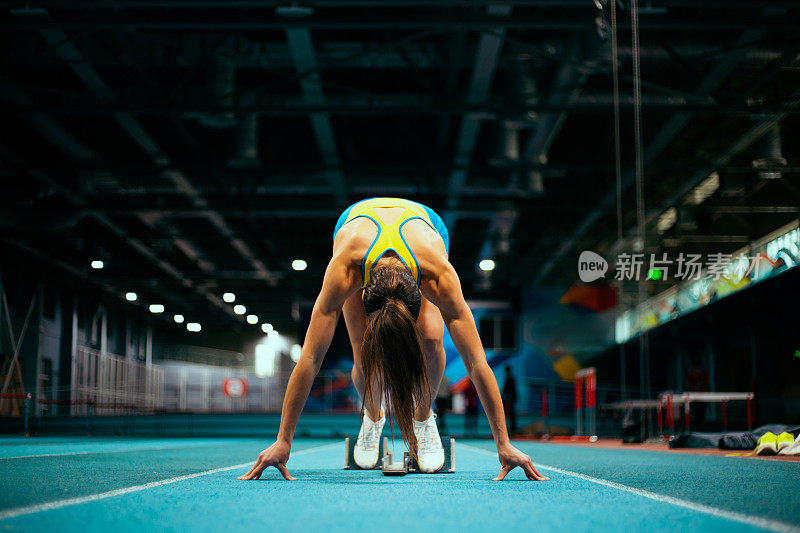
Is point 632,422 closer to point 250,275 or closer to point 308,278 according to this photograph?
point 308,278

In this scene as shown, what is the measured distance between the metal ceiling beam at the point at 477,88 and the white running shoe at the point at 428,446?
20.8ft

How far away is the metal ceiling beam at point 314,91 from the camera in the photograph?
32.7 feet

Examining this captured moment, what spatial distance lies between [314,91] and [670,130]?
5862mm

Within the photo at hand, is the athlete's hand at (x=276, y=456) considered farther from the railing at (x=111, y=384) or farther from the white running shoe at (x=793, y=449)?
the railing at (x=111, y=384)

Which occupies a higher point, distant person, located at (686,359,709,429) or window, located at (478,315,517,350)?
window, located at (478,315,517,350)

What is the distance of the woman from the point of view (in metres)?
2.84

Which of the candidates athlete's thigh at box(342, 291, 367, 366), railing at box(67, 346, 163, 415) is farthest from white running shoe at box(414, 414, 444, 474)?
railing at box(67, 346, 163, 415)

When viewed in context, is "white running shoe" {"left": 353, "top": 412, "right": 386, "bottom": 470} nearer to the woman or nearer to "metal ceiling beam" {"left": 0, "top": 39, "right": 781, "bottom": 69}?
the woman

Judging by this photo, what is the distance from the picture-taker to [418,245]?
323cm

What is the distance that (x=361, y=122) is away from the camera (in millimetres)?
13883

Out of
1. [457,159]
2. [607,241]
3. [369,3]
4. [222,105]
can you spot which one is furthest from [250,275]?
[369,3]

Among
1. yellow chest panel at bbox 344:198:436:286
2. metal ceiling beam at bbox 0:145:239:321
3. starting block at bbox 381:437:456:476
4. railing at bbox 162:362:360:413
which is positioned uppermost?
metal ceiling beam at bbox 0:145:239:321

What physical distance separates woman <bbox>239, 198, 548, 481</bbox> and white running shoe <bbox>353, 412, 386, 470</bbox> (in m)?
0.32

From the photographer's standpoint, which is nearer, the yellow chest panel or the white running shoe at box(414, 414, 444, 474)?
the yellow chest panel
